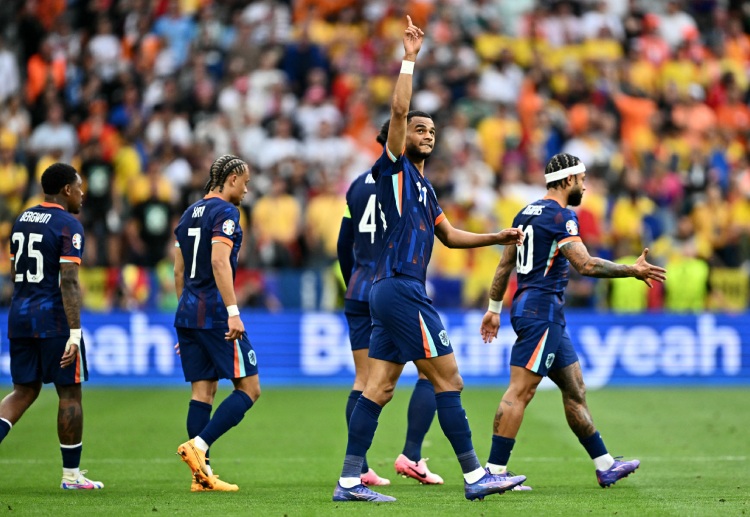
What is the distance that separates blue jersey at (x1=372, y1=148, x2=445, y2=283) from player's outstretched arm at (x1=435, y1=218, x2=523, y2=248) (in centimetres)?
26

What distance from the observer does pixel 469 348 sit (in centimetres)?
1819

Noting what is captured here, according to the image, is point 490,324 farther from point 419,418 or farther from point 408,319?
point 408,319

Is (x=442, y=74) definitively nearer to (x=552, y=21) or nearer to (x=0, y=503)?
(x=552, y=21)

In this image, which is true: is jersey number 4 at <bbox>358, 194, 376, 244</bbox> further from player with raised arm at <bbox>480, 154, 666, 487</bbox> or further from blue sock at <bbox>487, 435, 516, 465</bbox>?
blue sock at <bbox>487, 435, 516, 465</bbox>

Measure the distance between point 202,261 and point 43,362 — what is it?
4.72 feet

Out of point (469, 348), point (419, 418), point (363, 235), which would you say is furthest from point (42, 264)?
point (469, 348)

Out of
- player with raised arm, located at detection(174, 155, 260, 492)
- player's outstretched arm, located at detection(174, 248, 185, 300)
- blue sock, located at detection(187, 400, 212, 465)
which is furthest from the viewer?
player's outstretched arm, located at detection(174, 248, 185, 300)

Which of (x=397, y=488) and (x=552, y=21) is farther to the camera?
(x=552, y=21)

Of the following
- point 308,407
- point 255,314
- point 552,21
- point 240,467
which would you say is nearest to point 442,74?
point 552,21

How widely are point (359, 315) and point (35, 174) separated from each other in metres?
12.6

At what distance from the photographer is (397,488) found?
9312 mm

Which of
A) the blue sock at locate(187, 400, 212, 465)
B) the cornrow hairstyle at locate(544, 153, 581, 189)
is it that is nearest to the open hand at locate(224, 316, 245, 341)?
the blue sock at locate(187, 400, 212, 465)

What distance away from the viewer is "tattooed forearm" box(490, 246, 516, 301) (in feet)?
30.3

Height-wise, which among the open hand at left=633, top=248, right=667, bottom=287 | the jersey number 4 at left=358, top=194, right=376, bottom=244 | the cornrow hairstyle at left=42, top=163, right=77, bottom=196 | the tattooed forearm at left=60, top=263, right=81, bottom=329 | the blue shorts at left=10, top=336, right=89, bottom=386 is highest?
the cornrow hairstyle at left=42, top=163, right=77, bottom=196
